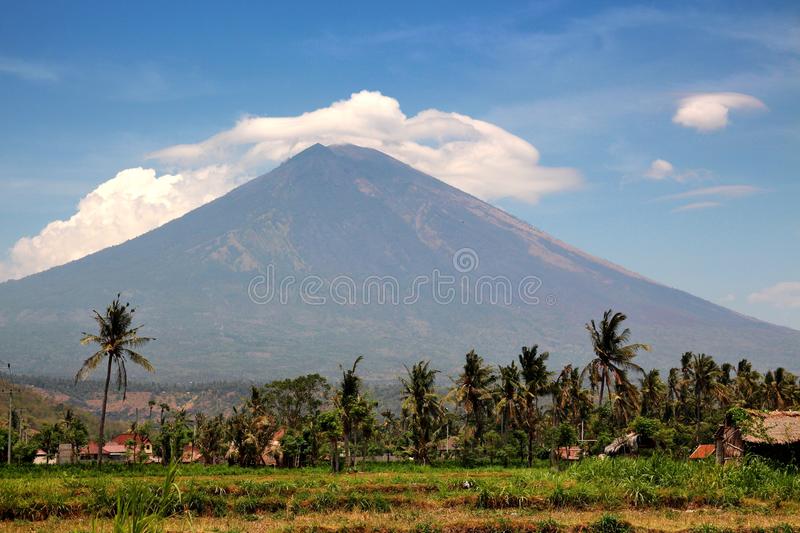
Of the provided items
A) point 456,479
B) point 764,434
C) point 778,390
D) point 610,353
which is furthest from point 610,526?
point 778,390

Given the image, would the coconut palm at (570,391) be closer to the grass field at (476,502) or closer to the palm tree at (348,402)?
the palm tree at (348,402)

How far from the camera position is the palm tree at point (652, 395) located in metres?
69.4

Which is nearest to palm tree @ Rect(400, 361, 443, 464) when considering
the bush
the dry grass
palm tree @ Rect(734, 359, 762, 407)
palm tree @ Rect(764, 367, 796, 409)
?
palm tree @ Rect(734, 359, 762, 407)

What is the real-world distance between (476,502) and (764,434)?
1243 centimetres

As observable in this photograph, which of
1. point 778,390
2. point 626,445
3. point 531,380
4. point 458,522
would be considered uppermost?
point 531,380

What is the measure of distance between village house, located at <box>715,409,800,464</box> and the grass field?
3.57ft

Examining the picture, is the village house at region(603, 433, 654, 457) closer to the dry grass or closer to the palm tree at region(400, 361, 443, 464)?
the palm tree at region(400, 361, 443, 464)

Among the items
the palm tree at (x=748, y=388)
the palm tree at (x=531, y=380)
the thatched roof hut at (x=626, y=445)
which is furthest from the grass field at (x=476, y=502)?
the palm tree at (x=748, y=388)

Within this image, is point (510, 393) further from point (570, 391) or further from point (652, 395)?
point (652, 395)

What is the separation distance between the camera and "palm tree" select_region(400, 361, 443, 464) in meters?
56.2

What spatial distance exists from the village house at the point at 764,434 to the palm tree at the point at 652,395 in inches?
1203

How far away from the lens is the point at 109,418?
176m

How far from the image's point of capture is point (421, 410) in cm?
5809

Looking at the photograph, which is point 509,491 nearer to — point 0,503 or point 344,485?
point 344,485
